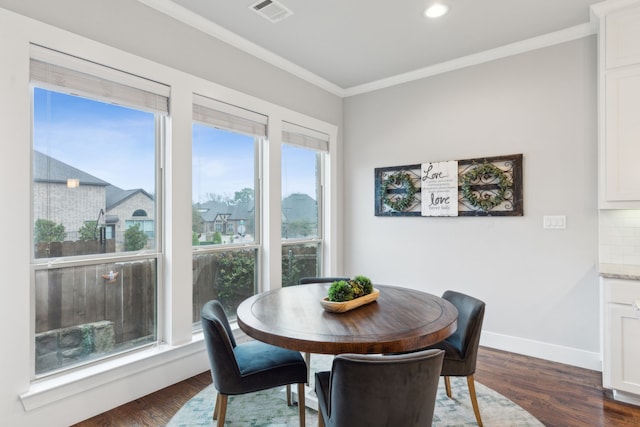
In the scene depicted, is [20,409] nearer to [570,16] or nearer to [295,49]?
[295,49]

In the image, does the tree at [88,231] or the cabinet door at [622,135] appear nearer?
the tree at [88,231]

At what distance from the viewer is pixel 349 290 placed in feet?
6.90

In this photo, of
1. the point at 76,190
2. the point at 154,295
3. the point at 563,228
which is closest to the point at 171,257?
the point at 154,295

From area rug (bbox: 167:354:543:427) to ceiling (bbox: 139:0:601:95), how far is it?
9.30 feet

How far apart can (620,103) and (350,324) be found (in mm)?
2583

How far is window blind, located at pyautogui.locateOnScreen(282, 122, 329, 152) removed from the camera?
3.76 metres

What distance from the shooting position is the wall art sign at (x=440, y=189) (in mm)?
3641

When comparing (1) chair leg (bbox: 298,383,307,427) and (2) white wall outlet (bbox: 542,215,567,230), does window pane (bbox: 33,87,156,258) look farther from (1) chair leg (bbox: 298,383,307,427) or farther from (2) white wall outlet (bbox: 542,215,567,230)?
(2) white wall outlet (bbox: 542,215,567,230)

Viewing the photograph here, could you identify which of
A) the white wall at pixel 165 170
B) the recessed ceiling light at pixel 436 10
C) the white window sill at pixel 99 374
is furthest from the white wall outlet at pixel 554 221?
the white window sill at pixel 99 374

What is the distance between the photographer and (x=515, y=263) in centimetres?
336

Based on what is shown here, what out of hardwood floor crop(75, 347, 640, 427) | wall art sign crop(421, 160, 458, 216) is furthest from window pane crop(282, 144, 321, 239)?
hardwood floor crop(75, 347, 640, 427)

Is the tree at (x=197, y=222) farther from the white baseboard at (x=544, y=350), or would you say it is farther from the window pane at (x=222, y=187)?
the white baseboard at (x=544, y=350)

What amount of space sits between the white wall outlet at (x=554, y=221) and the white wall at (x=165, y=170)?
8.13ft

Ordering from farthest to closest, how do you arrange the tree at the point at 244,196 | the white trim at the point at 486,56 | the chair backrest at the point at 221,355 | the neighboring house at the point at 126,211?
the tree at the point at 244,196, the white trim at the point at 486,56, the neighboring house at the point at 126,211, the chair backrest at the point at 221,355
